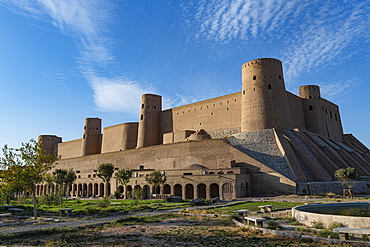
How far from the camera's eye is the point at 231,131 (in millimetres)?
34875

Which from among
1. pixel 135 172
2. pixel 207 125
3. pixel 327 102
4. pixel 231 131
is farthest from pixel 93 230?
Answer: pixel 327 102

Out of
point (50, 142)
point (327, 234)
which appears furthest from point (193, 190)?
point (50, 142)

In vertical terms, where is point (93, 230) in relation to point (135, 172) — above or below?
below

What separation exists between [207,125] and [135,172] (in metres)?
11.5

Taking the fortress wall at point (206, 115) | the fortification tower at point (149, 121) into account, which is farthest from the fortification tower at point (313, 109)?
the fortification tower at point (149, 121)

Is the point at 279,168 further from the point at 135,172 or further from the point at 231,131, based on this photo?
the point at 135,172

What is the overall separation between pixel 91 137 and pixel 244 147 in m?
34.5

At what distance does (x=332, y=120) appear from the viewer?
136ft

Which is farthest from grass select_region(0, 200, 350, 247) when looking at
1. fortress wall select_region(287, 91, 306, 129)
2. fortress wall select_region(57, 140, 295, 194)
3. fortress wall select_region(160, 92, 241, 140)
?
fortress wall select_region(287, 91, 306, 129)

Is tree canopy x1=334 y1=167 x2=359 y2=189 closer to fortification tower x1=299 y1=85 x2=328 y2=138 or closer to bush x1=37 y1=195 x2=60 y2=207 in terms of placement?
fortification tower x1=299 y1=85 x2=328 y2=138

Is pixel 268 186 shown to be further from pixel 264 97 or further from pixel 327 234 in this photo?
pixel 327 234

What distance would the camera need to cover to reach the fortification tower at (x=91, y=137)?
53.6 metres

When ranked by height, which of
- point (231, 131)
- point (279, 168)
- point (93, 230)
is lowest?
point (93, 230)

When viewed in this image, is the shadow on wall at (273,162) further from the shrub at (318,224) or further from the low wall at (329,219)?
the shrub at (318,224)
